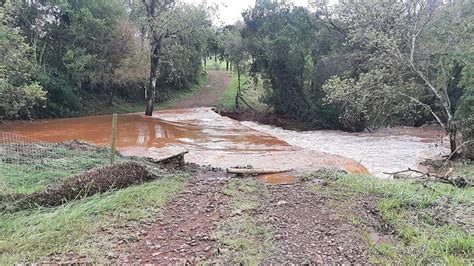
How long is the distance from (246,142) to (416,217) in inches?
350

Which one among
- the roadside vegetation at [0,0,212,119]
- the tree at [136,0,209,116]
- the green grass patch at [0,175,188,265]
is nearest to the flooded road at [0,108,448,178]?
the roadside vegetation at [0,0,212,119]

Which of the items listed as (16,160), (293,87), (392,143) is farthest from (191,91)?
(16,160)

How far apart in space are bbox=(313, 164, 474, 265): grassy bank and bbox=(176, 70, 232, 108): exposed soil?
20264 mm

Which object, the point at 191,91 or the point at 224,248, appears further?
the point at 191,91

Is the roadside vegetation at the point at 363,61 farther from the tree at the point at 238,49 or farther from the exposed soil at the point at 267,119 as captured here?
the exposed soil at the point at 267,119

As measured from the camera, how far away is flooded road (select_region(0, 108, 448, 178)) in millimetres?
10066

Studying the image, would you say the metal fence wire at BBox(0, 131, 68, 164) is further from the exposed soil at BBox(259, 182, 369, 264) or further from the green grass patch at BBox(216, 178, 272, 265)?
the exposed soil at BBox(259, 182, 369, 264)

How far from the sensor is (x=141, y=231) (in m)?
4.27

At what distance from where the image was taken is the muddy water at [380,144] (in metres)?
10.9

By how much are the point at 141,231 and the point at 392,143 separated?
12.4 m

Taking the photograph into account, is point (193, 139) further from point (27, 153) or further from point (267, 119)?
point (267, 119)

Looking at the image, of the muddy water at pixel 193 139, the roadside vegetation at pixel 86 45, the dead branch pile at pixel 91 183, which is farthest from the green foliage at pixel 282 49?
the dead branch pile at pixel 91 183

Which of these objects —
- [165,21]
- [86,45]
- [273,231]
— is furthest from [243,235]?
[86,45]

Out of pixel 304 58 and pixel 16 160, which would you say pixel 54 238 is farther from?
pixel 304 58
